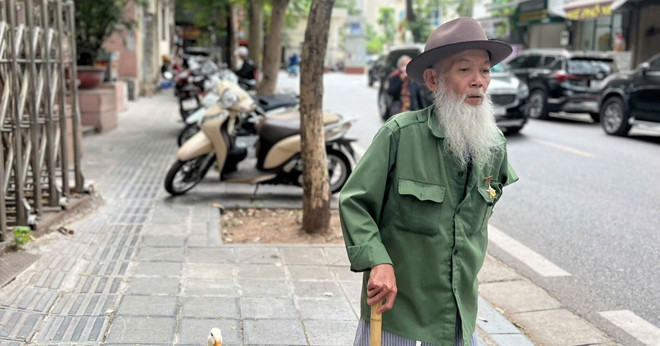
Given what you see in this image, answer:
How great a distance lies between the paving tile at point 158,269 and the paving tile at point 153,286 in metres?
0.12

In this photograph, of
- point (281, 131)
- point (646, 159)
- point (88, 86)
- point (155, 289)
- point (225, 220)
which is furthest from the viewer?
point (88, 86)

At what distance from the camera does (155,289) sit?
440 cm

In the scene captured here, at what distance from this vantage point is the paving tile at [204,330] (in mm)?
3648

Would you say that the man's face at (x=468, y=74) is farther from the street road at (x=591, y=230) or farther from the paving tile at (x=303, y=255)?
the paving tile at (x=303, y=255)

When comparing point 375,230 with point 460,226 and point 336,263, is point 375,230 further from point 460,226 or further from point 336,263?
point 336,263

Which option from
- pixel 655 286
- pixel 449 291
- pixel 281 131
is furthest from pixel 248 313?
pixel 281 131

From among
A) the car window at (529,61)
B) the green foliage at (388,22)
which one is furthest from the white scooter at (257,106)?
the green foliage at (388,22)

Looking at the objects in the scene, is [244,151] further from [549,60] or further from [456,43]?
[549,60]

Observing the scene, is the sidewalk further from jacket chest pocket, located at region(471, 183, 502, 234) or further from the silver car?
the silver car

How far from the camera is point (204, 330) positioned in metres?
3.77

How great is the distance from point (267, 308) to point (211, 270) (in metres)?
0.85

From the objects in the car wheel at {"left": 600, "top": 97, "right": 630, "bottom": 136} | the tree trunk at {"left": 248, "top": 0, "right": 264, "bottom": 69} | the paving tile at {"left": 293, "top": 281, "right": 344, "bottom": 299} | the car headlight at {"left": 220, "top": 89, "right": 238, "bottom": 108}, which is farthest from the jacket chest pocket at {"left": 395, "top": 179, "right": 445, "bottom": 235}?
the tree trunk at {"left": 248, "top": 0, "right": 264, "bottom": 69}

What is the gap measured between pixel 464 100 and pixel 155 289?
270 centimetres

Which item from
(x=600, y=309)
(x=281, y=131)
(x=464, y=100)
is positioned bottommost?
(x=600, y=309)
